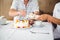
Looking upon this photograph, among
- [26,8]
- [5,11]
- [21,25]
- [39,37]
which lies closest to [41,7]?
[26,8]

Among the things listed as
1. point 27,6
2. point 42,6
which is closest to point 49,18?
point 27,6

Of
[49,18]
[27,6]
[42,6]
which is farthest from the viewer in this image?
[42,6]

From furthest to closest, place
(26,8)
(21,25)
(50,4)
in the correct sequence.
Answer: (50,4) → (26,8) → (21,25)

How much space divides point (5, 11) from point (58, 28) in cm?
122

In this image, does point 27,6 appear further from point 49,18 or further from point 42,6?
point 49,18

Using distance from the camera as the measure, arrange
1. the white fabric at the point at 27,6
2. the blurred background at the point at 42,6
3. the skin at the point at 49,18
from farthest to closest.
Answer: the blurred background at the point at 42,6
the white fabric at the point at 27,6
the skin at the point at 49,18

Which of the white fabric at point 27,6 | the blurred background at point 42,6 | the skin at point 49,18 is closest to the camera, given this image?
the skin at point 49,18

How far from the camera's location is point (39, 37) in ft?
3.86

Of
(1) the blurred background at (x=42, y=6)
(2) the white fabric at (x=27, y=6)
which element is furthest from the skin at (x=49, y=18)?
(1) the blurred background at (x=42, y=6)

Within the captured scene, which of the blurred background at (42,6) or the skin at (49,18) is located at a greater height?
the blurred background at (42,6)

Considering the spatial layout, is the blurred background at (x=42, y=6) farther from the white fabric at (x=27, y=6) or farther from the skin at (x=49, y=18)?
the skin at (x=49, y=18)

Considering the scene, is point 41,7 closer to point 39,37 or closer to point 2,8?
point 2,8

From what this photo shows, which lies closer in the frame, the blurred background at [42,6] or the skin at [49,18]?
the skin at [49,18]

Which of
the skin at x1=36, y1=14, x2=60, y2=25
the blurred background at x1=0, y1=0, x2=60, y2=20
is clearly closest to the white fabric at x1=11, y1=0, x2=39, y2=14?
the blurred background at x1=0, y1=0, x2=60, y2=20
